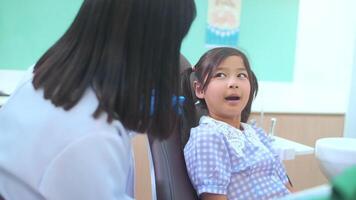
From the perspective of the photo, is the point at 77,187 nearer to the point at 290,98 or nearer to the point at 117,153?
the point at 117,153

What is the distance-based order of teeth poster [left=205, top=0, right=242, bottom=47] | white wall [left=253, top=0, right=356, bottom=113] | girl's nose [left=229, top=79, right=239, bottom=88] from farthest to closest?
white wall [left=253, top=0, right=356, bottom=113] → teeth poster [left=205, top=0, right=242, bottom=47] → girl's nose [left=229, top=79, right=239, bottom=88]

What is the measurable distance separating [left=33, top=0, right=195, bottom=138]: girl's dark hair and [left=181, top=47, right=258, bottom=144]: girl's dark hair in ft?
1.63

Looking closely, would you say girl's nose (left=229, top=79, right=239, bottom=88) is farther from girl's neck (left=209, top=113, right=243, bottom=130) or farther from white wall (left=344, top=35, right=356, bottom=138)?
white wall (left=344, top=35, right=356, bottom=138)

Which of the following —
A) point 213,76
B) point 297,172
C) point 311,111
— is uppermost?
point 213,76

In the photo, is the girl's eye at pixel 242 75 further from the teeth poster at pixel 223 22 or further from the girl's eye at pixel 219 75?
the teeth poster at pixel 223 22

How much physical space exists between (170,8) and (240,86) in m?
0.56

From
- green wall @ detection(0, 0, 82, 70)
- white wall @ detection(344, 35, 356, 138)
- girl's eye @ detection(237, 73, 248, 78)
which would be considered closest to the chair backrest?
girl's eye @ detection(237, 73, 248, 78)

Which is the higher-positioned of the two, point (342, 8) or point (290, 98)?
point (342, 8)

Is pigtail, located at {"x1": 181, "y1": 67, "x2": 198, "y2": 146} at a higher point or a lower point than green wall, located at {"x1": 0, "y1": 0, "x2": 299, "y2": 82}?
lower

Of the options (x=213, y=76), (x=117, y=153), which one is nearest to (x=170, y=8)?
(x=117, y=153)

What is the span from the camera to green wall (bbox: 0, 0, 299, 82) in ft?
5.46

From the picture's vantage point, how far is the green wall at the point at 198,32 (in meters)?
1.67

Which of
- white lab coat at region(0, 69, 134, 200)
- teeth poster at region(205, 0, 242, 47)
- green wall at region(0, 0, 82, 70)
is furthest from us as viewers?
teeth poster at region(205, 0, 242, 47)

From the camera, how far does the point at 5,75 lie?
168cm
